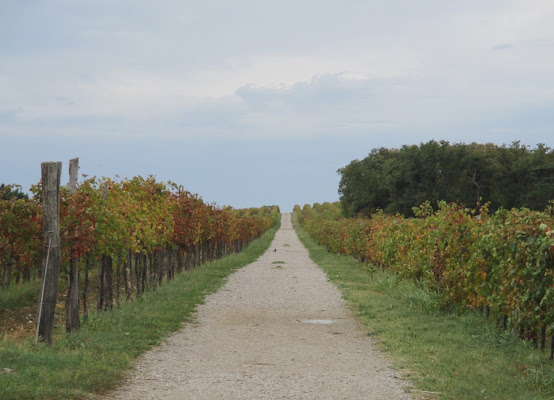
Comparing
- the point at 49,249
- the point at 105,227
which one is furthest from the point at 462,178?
the point at 49,249

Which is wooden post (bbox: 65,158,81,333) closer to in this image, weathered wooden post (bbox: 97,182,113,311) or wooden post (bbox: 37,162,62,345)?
wooden post (bbox: 37,162,62,345)

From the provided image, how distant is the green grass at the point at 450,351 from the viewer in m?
7.30

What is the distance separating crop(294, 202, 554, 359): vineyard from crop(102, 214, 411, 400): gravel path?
2.06m

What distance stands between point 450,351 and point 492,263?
1.88 metres

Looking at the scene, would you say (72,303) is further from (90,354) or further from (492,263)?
(492,263)

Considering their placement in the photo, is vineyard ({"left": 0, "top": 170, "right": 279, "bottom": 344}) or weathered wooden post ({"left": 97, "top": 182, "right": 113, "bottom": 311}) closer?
vineyard ({"left": 0, "top": 170, "right": 279, "bottom": 344})

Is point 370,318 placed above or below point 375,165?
below

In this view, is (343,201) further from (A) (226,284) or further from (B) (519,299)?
(B) (519,299)

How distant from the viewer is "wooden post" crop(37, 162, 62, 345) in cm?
945

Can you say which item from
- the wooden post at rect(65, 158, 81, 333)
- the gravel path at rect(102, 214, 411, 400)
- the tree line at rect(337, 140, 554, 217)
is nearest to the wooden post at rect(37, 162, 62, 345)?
the wooden post at rect(65, 158, 81, 333)

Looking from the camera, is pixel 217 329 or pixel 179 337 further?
pixel 217 329

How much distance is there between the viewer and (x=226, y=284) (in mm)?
19875

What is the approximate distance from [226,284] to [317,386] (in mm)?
12683

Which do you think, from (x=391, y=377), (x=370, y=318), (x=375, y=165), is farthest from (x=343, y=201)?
(x=391, y=377)
